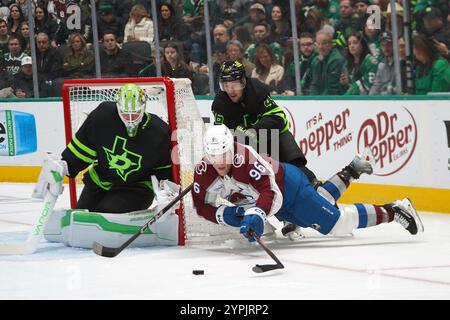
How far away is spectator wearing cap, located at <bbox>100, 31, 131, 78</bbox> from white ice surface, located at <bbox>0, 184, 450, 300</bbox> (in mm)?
3513

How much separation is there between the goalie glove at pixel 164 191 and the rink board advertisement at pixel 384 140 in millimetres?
2249

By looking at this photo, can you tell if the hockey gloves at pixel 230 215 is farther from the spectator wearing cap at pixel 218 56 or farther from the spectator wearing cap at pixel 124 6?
the spectator wearing cap at pixel 124 6

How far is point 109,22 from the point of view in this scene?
10.7m

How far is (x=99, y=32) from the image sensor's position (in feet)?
35.3

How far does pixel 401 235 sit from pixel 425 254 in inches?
35.1

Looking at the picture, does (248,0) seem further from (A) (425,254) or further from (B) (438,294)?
(B) (438,294)

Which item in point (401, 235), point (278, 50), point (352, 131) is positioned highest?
point (278, 50)

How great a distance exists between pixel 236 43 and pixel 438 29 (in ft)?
7.15

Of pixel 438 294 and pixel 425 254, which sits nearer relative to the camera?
pixel 438 294

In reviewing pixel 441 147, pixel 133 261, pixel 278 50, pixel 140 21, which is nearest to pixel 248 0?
pixel 278 50

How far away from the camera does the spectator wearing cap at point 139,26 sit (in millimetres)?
10281

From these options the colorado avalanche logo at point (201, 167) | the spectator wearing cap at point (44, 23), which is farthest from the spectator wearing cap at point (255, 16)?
the colorado avalanche logo at point (201, 167)
